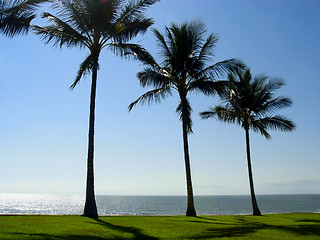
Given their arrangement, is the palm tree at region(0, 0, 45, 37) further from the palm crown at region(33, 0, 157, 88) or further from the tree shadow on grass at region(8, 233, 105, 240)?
the tree shadow on grass at region(8, 233, 105, 240)

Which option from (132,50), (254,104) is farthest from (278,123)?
(132,50)

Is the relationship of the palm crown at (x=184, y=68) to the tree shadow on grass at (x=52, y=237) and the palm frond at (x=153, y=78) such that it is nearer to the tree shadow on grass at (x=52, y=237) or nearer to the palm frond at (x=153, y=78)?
the palm frond at (x=153, y=78)

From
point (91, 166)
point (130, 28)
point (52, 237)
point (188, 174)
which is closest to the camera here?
point (52, 237)

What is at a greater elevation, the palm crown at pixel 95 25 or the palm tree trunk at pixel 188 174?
the palm crown at pixel 95 25

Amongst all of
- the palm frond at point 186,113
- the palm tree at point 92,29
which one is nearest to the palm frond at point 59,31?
the palm tree at point 92,29

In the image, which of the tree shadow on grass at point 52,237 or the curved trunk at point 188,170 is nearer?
the tree shadow on grass at point 52,237

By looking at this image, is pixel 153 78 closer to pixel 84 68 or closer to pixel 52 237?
pixel 84 68

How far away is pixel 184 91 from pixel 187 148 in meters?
3.76

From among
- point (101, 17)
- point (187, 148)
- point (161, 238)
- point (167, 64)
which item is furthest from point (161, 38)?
point (161, 238)

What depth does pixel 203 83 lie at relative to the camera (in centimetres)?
1920

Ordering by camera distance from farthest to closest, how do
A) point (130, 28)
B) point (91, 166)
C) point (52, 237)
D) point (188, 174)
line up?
point (188, 174) < point (130, 28) < point (91, 166) < point (52, 237)

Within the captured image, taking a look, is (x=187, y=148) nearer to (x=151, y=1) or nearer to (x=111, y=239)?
(x=151, y=1)

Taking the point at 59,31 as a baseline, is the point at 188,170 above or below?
below

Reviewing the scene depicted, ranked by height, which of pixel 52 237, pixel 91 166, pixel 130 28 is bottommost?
pixel 52 237
